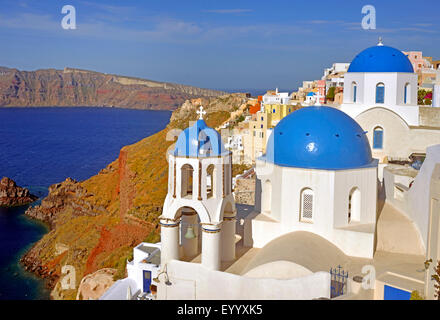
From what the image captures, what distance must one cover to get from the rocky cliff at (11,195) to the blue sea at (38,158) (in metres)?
1.29

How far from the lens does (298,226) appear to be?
39.2 feet

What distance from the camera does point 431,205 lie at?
10156 millimetres

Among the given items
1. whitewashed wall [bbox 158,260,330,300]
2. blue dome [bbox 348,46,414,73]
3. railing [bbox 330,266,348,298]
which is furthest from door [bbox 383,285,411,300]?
blue dome [bbox 348,46,414,73]

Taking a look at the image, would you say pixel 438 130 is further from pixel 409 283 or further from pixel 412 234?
pixel 409 283

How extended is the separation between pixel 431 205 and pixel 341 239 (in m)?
2.38

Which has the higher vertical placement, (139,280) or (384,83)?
(384,83)

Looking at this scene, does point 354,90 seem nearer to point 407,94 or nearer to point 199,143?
point 407,94

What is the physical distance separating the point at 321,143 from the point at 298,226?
2189mm

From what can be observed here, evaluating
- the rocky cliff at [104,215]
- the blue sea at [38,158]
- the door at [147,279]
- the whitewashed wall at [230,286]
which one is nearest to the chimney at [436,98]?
the whitewashed wall at [230,286]

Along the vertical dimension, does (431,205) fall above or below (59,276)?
above

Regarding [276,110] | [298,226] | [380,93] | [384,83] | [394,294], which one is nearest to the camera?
[394,294]

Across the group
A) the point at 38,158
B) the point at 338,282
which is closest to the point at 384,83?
the point at 338,282
